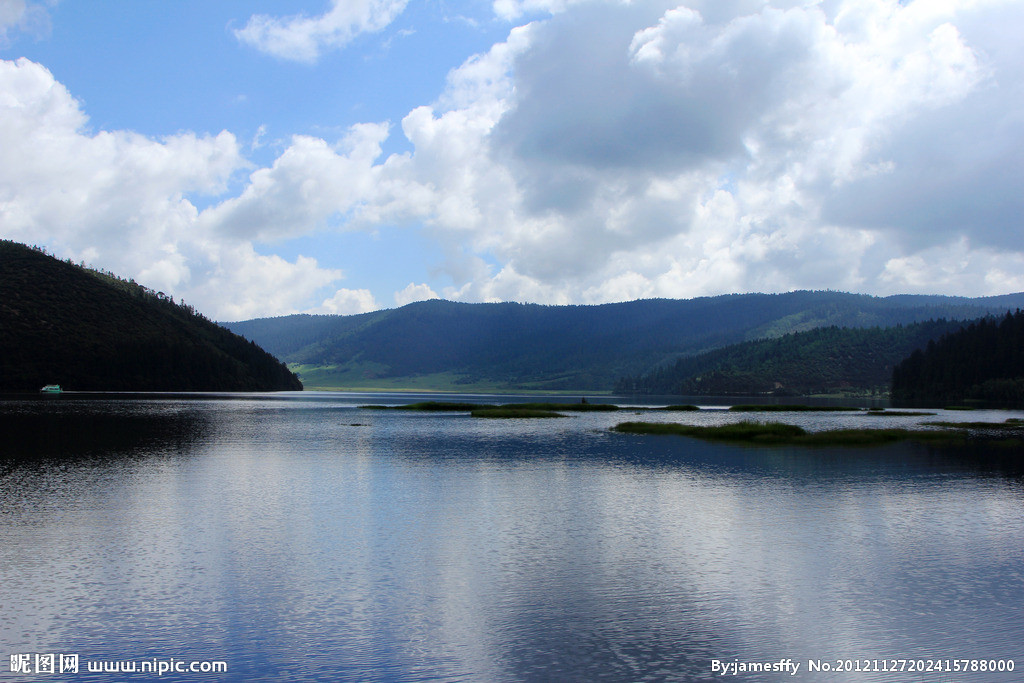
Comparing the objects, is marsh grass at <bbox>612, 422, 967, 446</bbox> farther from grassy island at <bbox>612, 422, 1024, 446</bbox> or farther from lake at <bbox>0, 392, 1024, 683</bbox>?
lake at <bbox>0, 392, 1024, 683</bbox>

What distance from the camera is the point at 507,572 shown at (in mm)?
26609

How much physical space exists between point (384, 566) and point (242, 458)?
3824 centimetres

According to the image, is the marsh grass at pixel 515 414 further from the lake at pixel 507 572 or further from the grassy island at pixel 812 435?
the lake at pixel 507 572

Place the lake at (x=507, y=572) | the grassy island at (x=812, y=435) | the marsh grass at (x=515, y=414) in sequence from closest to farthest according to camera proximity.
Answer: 1. the lake at (x=507, y=572)
2. the grassy island at (x=812, y=435)
3. the marsh grass at (x=515, y=414)

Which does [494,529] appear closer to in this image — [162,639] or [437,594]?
[437,594]

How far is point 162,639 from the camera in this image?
19734 millimetres

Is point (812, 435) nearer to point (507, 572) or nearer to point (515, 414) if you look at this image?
point (515, 414)

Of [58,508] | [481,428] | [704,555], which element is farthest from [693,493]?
[481,428]

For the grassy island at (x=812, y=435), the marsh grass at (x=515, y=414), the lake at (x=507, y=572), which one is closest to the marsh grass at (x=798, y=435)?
the grassy island at (x=812, y=435)

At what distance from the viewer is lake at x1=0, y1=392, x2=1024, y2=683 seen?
18859 mm

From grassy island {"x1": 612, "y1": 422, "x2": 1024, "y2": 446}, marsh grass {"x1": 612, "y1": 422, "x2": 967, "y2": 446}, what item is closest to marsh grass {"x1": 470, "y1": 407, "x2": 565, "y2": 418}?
grassy island {"x1": 612, "y1": 422, "x2": 1024, "y2": 446}

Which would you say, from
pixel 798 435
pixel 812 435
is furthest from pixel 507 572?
pixel 798 435

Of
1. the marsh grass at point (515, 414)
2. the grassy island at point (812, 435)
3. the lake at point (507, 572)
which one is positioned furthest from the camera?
the marsh grass at point (515, 414)

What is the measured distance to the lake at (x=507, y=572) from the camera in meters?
18.9
